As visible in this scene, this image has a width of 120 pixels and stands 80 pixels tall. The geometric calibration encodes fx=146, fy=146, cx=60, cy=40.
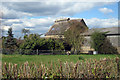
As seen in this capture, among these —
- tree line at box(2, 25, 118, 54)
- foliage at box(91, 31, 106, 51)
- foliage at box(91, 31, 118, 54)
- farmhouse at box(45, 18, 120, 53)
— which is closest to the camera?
tree line at box(2, 25, 118, 54)

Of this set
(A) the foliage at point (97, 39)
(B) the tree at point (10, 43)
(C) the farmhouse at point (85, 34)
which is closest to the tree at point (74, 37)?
(C) the farmhouse at point (85, 34)

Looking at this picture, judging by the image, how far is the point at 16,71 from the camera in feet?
10.6

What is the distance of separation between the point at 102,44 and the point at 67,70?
15587mm

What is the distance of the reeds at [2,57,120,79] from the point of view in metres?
3.23

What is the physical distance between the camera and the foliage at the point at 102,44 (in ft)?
58.3

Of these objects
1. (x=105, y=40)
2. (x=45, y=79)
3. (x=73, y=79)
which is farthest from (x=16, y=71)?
(x=105, y=40)

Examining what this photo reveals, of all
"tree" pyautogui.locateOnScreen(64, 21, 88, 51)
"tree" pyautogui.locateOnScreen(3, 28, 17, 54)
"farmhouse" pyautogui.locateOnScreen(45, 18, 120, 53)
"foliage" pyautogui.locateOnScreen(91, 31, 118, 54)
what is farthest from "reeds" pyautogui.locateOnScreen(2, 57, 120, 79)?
"foliage" pyautogui.locateOnScreen(91, 31, 118, 54)

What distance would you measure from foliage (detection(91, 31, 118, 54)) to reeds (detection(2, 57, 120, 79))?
1456 cm

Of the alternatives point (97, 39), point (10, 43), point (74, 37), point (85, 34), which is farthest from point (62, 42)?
point (10, 43)

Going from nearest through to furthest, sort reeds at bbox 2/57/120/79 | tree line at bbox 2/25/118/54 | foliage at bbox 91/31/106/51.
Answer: reeds at bbox 2/57/120/79
tree line at bbox 2/25/118/54
foliage at bbox 91/31/106/51

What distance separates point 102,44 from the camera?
1808 centimetres

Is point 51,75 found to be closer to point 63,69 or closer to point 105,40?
point 63,69

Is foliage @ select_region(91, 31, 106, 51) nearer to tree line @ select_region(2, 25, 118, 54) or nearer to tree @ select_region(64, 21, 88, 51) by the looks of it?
tree line @ select_region(2, 25, 118, 54)

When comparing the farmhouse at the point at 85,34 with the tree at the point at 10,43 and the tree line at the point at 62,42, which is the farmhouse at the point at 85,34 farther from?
the tree at the point at 10,43
